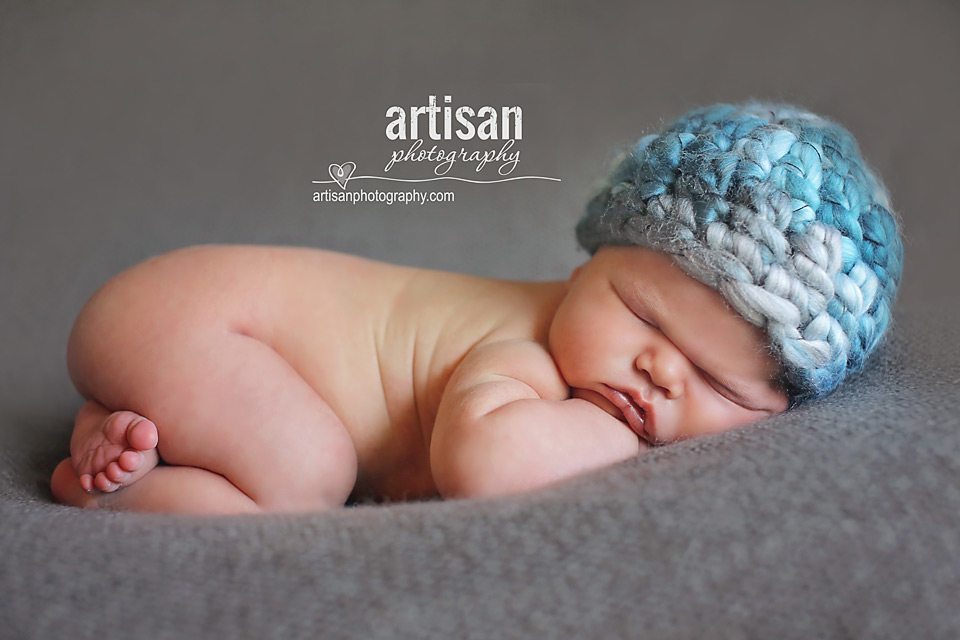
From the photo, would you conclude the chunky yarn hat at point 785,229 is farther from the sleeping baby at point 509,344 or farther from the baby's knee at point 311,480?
the baby's knee at point 311,480

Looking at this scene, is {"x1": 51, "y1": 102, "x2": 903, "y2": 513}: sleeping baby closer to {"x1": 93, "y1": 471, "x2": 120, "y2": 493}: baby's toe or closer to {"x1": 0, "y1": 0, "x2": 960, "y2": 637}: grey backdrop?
{"x1": 93, "y1": 471, "x2": 120, "y2": 493}: baby's toe

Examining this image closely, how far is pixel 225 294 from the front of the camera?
1.00 metres

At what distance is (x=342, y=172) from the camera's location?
1.63m

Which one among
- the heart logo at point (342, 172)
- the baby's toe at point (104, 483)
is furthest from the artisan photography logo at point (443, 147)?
the baby's toe at point (104, 483)

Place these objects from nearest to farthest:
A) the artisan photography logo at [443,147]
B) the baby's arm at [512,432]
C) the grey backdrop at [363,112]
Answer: the baby's arm at [512,432], the artisan photography logo at [443,147], the grey backdrop at [363,112]

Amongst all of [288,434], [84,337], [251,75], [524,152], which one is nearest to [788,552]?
[288,434]

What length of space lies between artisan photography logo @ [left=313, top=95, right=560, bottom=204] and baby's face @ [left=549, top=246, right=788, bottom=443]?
711 mm

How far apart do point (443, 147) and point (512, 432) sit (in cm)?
90

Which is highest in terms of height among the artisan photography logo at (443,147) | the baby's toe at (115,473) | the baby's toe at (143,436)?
the artisan photography logo at (443,147)

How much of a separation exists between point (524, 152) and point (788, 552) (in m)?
1.27

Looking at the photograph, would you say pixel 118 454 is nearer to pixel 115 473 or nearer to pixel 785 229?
pixel 115 473

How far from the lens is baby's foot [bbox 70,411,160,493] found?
0.86 meters

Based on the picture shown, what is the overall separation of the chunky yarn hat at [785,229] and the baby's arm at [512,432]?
7.4 inches

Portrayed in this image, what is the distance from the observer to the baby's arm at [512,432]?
0.73 m
